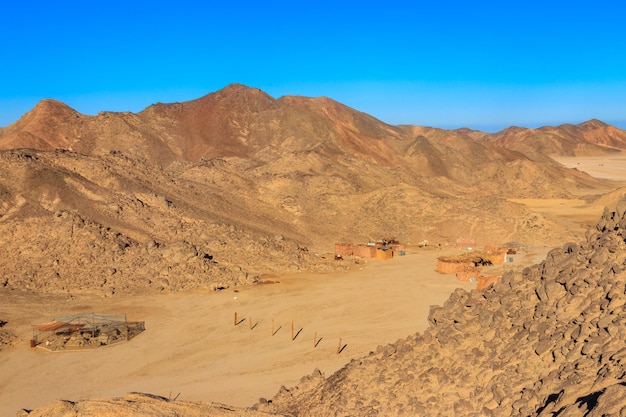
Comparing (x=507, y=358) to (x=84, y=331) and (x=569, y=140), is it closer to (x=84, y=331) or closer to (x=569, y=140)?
(x=84, y=331)

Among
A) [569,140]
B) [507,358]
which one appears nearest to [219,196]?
[507,358]

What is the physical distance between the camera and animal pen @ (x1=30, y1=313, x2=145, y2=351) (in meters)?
21.8

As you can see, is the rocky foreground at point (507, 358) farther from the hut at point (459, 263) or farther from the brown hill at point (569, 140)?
the brown hill at point (569, 140)

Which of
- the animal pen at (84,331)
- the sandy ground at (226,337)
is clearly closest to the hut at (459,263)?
the sandy ground at (226,337)

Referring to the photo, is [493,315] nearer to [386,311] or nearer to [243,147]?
[386,311]

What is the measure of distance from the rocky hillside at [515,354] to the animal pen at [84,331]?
9599mm

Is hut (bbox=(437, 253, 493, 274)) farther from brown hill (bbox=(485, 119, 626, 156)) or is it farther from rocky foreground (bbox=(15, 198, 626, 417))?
brown hill (bbox=(485, 119, 626, 156))

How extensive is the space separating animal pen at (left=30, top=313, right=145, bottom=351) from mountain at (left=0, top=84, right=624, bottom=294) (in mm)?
4995

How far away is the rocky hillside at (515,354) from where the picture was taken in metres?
10.4

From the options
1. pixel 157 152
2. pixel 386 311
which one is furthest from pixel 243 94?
pixel 386 311

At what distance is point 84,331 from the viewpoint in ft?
74.0

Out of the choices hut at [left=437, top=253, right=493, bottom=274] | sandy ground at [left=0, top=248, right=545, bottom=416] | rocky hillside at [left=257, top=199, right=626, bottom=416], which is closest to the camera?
rocky hillside at [left=257, top=199, right=626, bottom=416]

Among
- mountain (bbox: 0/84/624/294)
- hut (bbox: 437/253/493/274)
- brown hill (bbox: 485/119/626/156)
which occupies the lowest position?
hut (bbox: 437/253/493/274)

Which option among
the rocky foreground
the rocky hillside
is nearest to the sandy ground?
the rocky foreground
